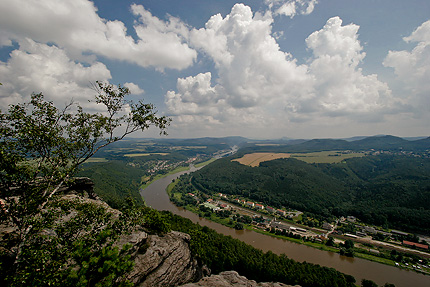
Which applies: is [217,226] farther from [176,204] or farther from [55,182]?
[55,182]

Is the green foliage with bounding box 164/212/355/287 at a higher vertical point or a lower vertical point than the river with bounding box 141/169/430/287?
higher

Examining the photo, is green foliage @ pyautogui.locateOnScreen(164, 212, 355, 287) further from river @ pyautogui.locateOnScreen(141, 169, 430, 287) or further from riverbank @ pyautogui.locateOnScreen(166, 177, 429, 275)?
riverbank @ pyautogui.locateOnScreen(166, 177, 429, 275)

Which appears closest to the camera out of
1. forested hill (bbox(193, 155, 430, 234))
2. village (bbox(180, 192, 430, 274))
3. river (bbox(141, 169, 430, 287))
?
river (bbox(141, 169, 430, 287))

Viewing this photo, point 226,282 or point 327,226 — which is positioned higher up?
point 226,282

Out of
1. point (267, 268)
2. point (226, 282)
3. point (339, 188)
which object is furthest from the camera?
point (339, 188)

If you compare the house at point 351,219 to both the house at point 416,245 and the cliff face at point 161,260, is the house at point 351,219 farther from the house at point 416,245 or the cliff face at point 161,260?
the cliff face at point 161,260

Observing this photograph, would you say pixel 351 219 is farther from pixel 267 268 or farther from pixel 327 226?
pixel 267 268

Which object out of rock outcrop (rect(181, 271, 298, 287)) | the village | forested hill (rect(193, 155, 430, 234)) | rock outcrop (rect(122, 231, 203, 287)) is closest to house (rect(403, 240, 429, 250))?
the village

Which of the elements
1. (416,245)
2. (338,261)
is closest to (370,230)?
(416,245)

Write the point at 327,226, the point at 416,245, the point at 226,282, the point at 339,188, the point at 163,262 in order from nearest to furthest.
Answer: the point at 163,262 → the point at 226,282 → the point at 416,245 → the point at 327,226 → the point at 339,188

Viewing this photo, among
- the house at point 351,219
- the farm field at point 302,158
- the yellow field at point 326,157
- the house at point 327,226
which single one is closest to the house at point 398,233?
the house at point 351,219
